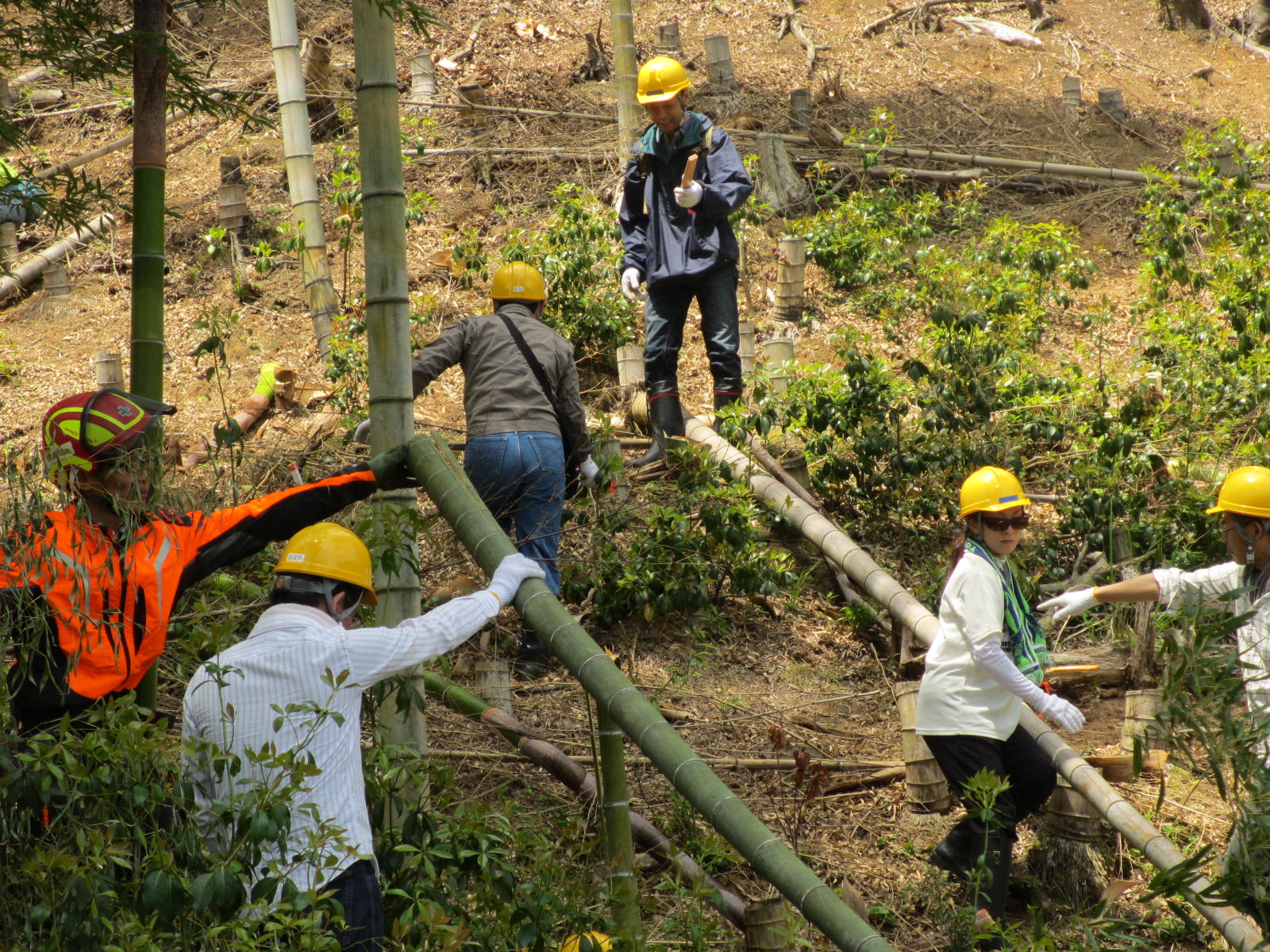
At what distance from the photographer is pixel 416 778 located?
2.89m

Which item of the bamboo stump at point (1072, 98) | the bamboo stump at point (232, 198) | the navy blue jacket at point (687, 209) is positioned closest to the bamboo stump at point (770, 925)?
the navy blue jacket at point (687, 209)

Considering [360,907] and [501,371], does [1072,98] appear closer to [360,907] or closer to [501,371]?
[501,371]

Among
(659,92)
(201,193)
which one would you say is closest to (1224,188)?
(659,92)

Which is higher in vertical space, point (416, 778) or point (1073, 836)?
point (416, 778)

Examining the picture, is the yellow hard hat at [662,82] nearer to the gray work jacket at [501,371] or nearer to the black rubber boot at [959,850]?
the gray work jacket at [501,371]

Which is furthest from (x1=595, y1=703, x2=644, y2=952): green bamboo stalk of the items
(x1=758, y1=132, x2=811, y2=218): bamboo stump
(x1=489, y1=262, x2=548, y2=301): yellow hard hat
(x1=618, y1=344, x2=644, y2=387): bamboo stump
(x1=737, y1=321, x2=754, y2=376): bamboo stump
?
(x1=758, y1=132, x2=811, y2=218): bamboo stump

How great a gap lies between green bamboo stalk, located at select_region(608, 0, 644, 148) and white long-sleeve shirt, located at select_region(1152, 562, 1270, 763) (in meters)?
5.06

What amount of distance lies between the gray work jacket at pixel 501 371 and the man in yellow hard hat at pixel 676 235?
1256 mm

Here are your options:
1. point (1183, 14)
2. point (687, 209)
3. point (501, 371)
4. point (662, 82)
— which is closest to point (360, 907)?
point (501, 371)

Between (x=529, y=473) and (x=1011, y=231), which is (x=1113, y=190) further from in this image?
(x=529, y=473)

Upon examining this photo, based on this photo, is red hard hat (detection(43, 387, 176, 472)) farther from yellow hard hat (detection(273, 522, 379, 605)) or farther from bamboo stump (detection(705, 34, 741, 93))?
bamboo stump (detection(705, 34, 741, 93))

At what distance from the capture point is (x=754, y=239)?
981cm

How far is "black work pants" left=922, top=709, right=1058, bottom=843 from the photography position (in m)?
4.07

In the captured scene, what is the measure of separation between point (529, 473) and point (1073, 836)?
2.52 metres
